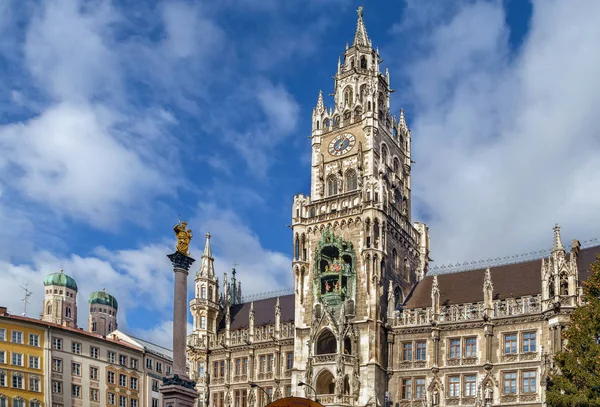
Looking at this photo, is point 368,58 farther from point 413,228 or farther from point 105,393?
point 105,393

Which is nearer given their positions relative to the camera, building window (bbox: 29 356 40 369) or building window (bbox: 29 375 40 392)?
building window (bbox: 29 375 40 392)

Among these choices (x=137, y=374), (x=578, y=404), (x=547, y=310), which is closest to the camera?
(x=578, y=404)

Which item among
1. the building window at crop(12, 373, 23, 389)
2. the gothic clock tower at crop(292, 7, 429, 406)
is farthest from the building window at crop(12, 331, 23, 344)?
the gothic clock tower at crop(292, 7, 429, 406)

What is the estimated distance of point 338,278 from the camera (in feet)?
275

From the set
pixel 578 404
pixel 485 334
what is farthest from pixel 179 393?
pixel 485 334

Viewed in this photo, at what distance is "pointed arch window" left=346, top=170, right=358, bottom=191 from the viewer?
88938 millimetres

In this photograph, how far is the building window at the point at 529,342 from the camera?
7462 cm

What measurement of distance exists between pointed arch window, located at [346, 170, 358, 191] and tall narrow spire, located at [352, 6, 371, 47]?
17.3 metres

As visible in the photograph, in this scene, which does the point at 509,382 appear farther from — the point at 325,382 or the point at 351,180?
the point at 351,180

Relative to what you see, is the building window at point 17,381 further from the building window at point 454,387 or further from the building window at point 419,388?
the building window at point 454,387

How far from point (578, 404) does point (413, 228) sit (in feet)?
126

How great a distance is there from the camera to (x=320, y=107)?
95.2 metres

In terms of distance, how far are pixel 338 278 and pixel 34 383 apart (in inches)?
1485

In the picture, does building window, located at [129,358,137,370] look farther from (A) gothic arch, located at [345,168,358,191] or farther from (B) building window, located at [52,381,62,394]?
(A) gothic arch, located at [345,168,358,191]
